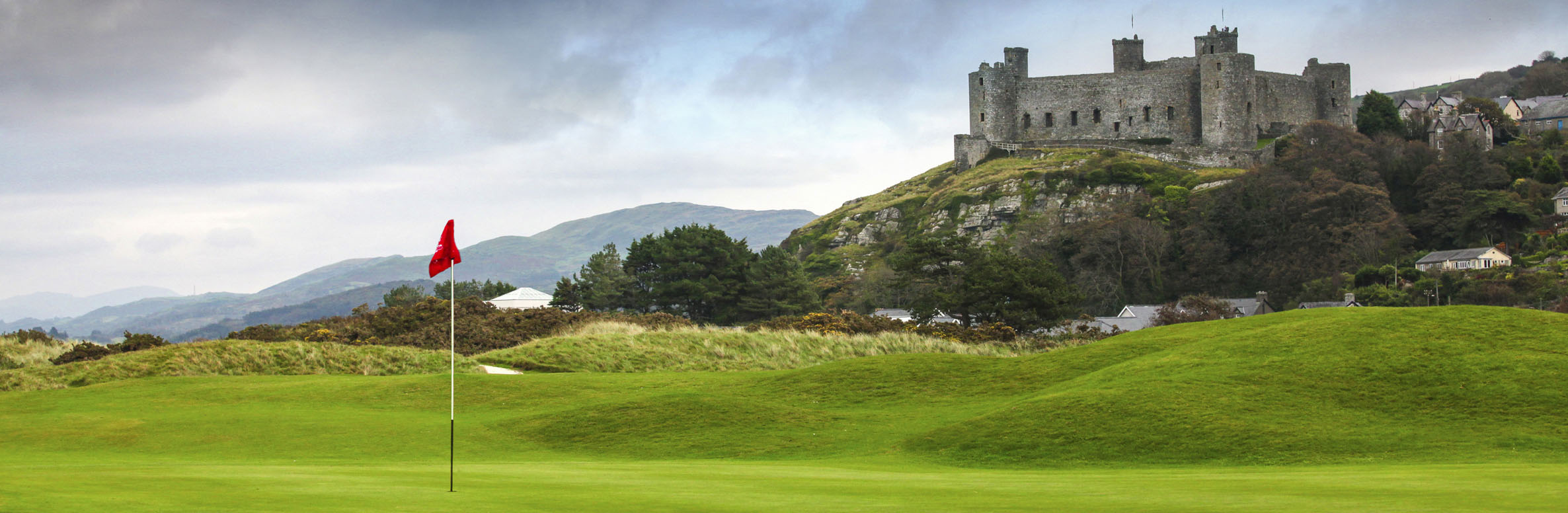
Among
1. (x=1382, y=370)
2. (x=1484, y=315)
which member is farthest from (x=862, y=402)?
(x=1484, y=315)

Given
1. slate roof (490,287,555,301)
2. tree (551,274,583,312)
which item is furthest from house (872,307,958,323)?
slate roof (490,287,555,301)

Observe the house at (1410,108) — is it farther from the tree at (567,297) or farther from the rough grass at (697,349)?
the rough grass at (697,349)

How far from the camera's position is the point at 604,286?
5809cm

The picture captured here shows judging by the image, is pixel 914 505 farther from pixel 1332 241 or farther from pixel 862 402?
pixel 1332 241

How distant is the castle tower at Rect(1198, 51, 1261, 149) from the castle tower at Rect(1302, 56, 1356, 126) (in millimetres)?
5084

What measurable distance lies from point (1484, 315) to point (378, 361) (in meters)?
23.8

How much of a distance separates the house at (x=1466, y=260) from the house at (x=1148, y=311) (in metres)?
7.83

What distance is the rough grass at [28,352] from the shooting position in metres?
28.9

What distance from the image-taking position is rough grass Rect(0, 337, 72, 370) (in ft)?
94.9

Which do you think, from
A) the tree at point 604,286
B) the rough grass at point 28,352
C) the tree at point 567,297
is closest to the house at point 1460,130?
the tree at point 604,286

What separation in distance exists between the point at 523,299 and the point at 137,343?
116 feet

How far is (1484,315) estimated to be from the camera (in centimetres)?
2191

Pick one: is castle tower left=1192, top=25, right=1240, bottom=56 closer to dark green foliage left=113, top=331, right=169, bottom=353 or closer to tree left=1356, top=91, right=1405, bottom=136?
tree left=1356, top=91, right=1405, bottom=136

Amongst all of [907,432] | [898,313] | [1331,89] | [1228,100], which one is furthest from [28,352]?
[1331,89]
